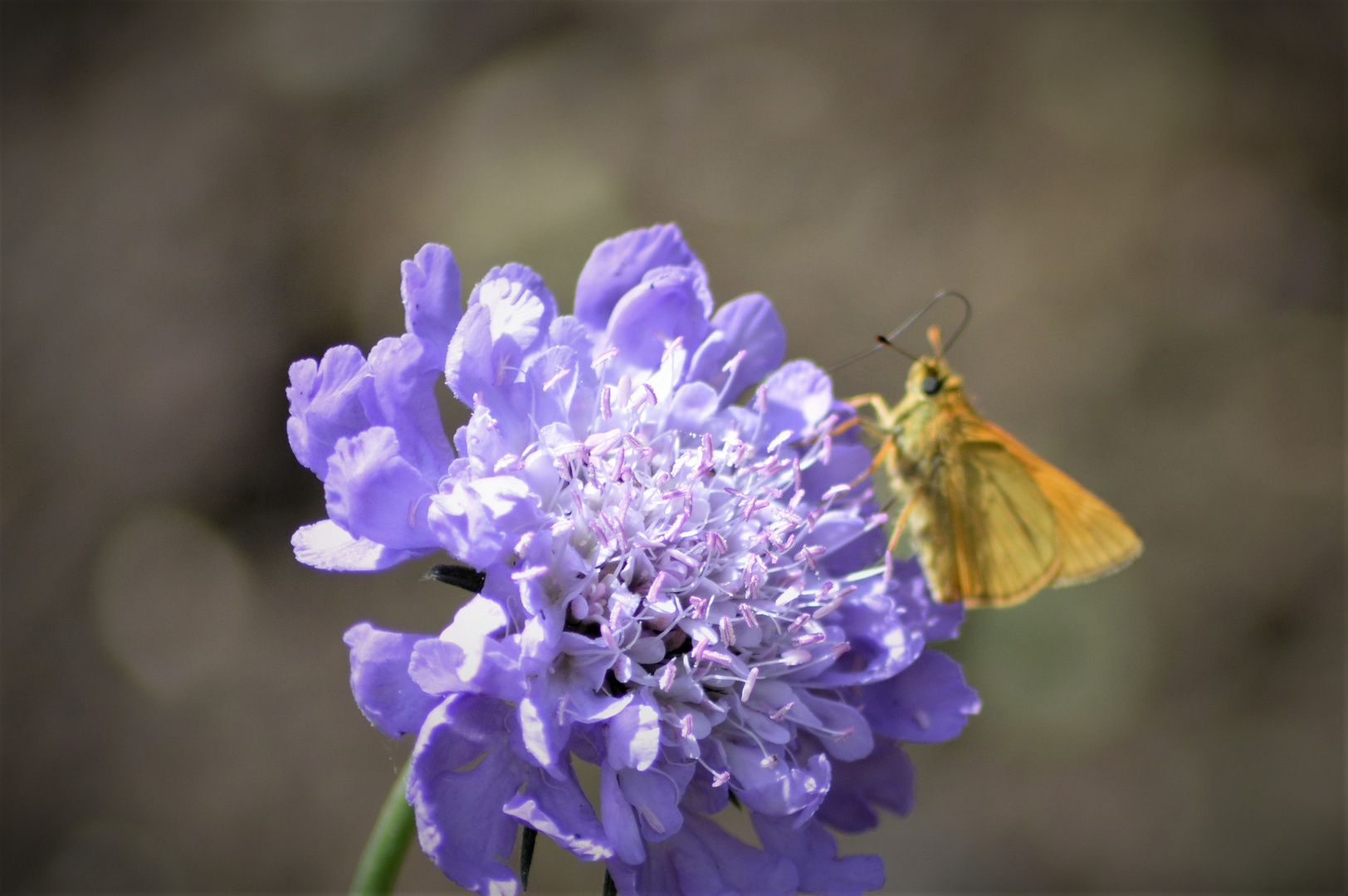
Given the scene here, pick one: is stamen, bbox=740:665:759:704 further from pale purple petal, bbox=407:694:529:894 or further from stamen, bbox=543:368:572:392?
stamen, bbox=543:368:572:392

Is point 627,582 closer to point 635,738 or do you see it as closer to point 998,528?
point 635,738

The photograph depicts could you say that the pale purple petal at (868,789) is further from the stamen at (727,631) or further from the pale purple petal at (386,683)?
the pale purple petal at (386,683)

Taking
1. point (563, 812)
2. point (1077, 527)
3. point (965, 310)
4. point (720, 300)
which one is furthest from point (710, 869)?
point (965, 310)

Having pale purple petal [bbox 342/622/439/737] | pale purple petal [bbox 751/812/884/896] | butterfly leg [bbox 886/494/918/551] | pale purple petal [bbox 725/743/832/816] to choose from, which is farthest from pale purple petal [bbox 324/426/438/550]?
butterfly leg [bbox 886/494/918/551]

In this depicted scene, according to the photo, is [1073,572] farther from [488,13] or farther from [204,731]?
[488,13]

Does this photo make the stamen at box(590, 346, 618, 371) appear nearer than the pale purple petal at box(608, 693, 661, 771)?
No

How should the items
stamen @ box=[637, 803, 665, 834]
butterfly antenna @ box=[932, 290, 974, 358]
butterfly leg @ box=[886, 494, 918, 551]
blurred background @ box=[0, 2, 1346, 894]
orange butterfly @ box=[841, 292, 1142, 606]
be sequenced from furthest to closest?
blurred background @ box=[0, 2, 1346, 894] → butterfly antenna @ box=[932, 290, 974, 358] → orange butterfly @ box=[841, 292, 1142, 606] → butterfly leg @ box=[886, 494, 918, 551] → stamen @ box=[637, 803, 665, 834]

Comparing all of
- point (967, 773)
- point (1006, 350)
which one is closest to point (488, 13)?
Result: point (1006, 350)
